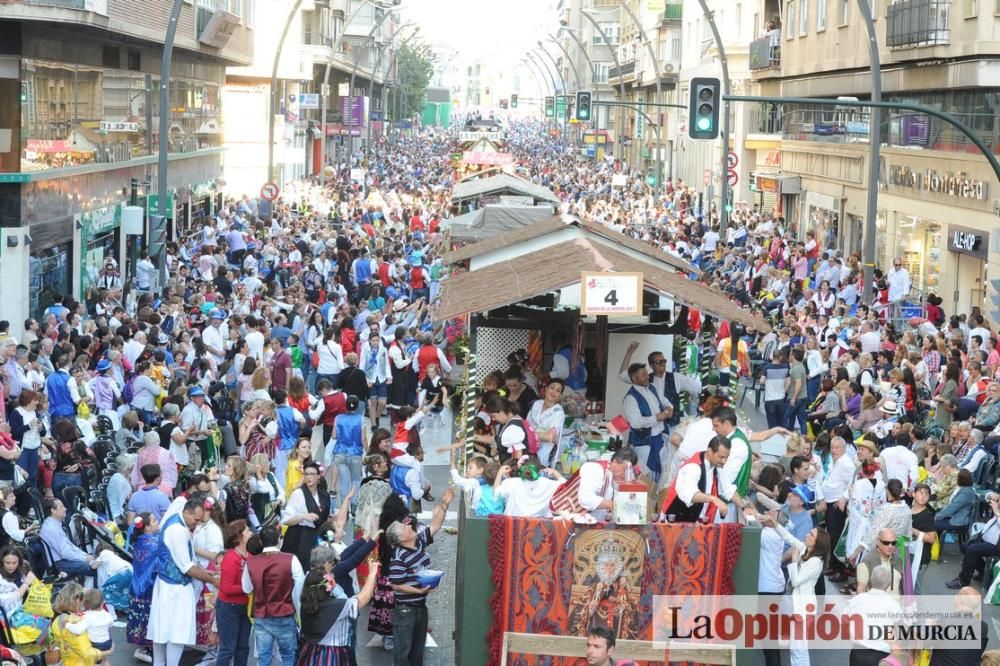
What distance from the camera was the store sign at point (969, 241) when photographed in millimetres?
28906

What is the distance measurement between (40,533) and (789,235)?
33257mm

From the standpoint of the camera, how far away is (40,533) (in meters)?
12.0

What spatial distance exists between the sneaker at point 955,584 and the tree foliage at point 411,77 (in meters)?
104

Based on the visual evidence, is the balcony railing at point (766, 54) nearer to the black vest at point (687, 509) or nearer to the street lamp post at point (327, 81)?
the street lamp post at point (327, 81)

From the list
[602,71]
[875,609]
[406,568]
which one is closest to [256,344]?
[406,568]

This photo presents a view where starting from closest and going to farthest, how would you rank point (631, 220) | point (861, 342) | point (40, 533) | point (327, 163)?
point (40, 533) < point (861, 342) < point (631, 220) < point (327, 163)

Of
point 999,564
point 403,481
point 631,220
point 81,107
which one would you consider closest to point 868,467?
point 999,564

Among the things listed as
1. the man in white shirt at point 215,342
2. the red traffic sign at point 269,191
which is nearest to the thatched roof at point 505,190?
the red traffic sign at point 269,191

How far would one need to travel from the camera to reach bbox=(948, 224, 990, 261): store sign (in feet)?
94.8

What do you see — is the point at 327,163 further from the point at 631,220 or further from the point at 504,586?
the point at 504,586

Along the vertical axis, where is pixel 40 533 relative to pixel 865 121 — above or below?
below

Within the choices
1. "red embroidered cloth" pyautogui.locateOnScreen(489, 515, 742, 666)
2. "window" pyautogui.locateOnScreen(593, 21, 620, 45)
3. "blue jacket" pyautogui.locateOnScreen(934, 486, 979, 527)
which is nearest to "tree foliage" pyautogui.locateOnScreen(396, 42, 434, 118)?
"window" pyautogui.locateOnScreen(593, 21, 620, 45)

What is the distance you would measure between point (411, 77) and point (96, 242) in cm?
9133

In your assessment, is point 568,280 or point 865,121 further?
point 865,121
